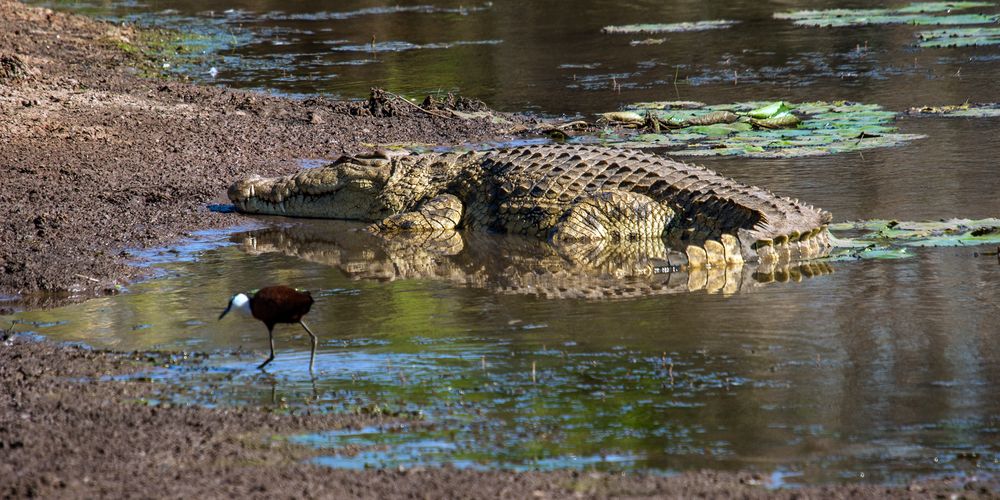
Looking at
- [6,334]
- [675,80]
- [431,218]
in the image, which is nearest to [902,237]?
[431,218]

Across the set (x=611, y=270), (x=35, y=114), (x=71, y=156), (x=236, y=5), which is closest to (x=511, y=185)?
(x=611, y=270)

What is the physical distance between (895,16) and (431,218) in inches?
511

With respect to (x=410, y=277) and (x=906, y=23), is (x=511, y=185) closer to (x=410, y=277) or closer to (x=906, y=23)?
(x=410, y=277)

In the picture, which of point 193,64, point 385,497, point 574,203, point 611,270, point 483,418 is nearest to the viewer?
point 385,497

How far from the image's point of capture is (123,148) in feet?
36.9

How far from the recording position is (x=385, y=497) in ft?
13.0

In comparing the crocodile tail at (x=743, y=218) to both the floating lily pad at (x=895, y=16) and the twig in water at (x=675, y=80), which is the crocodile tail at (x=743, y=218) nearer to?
the twig in water at (x=675, y=80)

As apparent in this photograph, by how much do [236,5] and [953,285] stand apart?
69.4 ft

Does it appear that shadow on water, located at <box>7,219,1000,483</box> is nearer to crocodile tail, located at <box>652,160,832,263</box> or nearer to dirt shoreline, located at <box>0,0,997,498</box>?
dirt shoreline, located at <box>0,0,997,498</box>

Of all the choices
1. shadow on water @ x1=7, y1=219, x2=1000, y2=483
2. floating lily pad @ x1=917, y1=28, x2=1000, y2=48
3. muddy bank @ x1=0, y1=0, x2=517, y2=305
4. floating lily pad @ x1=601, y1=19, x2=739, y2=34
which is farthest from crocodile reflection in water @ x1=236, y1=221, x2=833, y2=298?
floating lily pad @ x1=601, y1=19, x2=739, y2=34

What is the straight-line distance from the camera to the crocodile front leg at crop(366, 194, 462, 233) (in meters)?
9.34

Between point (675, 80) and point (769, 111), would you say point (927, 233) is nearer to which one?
point (769, 111)

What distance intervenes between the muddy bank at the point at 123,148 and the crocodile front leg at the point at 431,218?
1192 millimetres

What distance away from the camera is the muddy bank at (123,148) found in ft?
27.0
